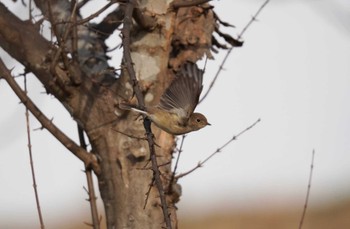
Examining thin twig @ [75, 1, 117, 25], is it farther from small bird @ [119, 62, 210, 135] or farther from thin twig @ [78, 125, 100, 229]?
thin twig @ [78, 125, 100, 229]

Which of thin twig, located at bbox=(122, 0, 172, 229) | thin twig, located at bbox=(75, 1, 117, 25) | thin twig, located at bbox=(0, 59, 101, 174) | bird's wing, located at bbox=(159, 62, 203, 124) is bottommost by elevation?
thin twig, located at bbox=(122, 0, 172, 229)

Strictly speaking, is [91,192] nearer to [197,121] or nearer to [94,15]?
[197,121]

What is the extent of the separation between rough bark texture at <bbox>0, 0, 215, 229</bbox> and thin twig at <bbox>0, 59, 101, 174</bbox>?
0.04 m

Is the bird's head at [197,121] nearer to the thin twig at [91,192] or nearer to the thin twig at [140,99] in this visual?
the thin twig at [140,99]

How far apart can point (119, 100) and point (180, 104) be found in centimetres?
48

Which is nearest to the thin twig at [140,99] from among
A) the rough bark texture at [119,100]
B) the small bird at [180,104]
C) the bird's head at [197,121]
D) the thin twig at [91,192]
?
the small bird at [180,104]

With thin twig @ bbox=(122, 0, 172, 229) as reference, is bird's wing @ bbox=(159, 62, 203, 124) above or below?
above

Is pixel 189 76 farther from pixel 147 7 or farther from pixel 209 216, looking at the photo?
pixel 209 216

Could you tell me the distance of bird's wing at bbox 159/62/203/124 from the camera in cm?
288

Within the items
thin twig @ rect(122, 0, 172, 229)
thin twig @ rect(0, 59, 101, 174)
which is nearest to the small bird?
thin twig @ rect(122, 0, 172, 229)

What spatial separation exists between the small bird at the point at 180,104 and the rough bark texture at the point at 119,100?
10.4 inches

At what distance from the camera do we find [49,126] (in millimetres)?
3314

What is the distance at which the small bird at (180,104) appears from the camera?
2.88 metres

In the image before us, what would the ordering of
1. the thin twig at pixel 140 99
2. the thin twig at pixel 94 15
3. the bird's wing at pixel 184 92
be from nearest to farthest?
the thin twig at pixel 140 99
the bird's wing at pixel 184 92
the thin twig at pixel 94 15
